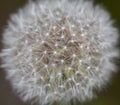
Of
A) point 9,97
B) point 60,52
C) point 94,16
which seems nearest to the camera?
point 60,52

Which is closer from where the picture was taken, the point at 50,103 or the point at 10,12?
the point at 50,103

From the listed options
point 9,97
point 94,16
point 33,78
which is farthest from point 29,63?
point 9,97

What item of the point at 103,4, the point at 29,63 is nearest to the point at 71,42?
the point at 29,63

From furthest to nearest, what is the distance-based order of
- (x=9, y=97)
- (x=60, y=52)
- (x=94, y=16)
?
(x=9, y=97)
(x=94, y=16)
(x=60, y=52)

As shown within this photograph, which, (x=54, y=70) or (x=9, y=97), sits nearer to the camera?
(x=54, y=70)

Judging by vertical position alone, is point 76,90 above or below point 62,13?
below

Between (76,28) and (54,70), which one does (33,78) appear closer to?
(54,70)

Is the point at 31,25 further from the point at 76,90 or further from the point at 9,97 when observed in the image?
the point at 9,97

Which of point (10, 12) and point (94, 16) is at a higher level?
point (10, 12)

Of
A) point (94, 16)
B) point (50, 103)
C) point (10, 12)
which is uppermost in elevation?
point (10, 12)
